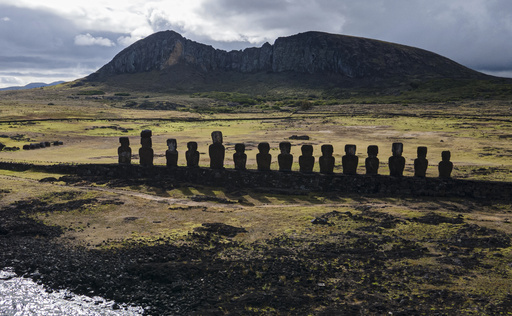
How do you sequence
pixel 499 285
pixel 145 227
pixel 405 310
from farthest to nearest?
pixel 145 227
pixel 499 285
pixel 405 310

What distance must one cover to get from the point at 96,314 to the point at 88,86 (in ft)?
657

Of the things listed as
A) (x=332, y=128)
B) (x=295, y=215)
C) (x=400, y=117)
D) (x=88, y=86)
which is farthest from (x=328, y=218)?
(x=88, y=86)

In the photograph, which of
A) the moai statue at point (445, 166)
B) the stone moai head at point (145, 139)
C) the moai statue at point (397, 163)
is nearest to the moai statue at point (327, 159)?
the moai statue at point (397, 163)

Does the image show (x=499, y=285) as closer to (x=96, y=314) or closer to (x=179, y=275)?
(x=179, y=275)

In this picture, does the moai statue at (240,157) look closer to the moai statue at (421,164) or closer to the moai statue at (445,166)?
the moai statue at (421,164)

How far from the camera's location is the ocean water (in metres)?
10.4

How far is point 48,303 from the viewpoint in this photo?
10750 millimetres

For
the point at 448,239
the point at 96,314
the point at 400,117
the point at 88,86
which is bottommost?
the point at 96,314

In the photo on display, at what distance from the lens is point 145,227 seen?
15523 millimetres

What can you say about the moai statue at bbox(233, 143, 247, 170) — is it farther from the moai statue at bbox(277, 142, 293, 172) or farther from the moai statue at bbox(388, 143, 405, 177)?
the moai statue at bbox(388, 143, 405, 177)

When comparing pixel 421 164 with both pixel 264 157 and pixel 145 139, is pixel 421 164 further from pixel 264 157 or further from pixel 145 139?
pixel 145 139

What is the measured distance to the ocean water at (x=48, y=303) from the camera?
34.0ft

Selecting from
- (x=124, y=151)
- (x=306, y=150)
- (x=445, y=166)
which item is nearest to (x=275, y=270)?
(x=306, y=150)

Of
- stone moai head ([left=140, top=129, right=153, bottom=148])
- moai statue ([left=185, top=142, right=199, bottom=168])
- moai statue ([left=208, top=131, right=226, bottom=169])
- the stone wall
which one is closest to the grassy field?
the stone wall
